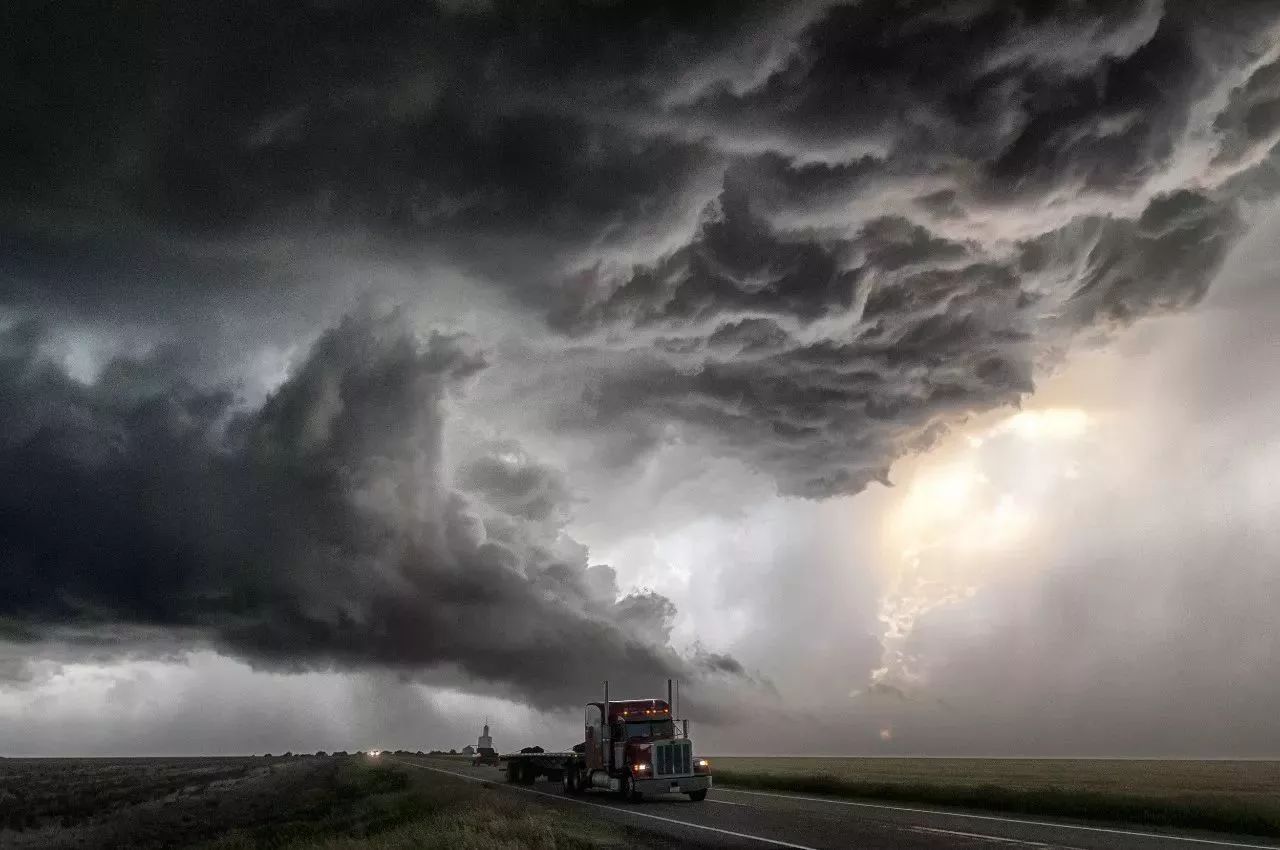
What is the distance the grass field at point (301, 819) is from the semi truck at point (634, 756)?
4.65 metres

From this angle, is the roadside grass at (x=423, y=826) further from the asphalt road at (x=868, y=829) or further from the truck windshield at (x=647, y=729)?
the truck windshield at (x=647, y=729)

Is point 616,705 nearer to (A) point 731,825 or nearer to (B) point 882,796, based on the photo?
(B) point 882,796

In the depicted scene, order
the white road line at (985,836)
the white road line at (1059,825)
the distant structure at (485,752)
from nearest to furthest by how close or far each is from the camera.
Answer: the white road line at (985,836), the white road line at (1059,825), the distant structure at (485,752)

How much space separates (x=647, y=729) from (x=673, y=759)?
8.81ft

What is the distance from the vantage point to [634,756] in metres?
37.2

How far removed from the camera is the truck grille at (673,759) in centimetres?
3622

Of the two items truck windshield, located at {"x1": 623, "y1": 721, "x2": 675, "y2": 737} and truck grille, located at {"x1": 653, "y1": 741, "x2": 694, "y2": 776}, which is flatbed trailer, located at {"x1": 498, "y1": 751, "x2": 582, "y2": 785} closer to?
truck windshield, located at {"x1": 623, "y1": 721, "x2": 675, "y2": 737}

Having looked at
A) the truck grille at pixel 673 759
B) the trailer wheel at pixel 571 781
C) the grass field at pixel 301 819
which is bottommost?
the grass field at pixel 301 819

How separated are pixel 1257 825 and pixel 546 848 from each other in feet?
55.7

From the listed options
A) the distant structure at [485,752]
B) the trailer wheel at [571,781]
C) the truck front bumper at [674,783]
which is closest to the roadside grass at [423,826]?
the truck front bumper at [674,783]

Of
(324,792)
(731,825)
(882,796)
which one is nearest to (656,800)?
(882,796)

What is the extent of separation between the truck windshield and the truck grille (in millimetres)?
2240

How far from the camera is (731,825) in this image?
78.3 ft

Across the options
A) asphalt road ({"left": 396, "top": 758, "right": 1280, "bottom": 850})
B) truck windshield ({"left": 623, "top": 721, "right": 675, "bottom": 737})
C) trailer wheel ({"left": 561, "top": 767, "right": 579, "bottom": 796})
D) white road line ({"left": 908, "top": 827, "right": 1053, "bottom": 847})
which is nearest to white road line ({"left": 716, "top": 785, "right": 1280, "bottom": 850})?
asphalt road ({"left": 396, "top": 758, "right": 1280, "bottom": 850})
